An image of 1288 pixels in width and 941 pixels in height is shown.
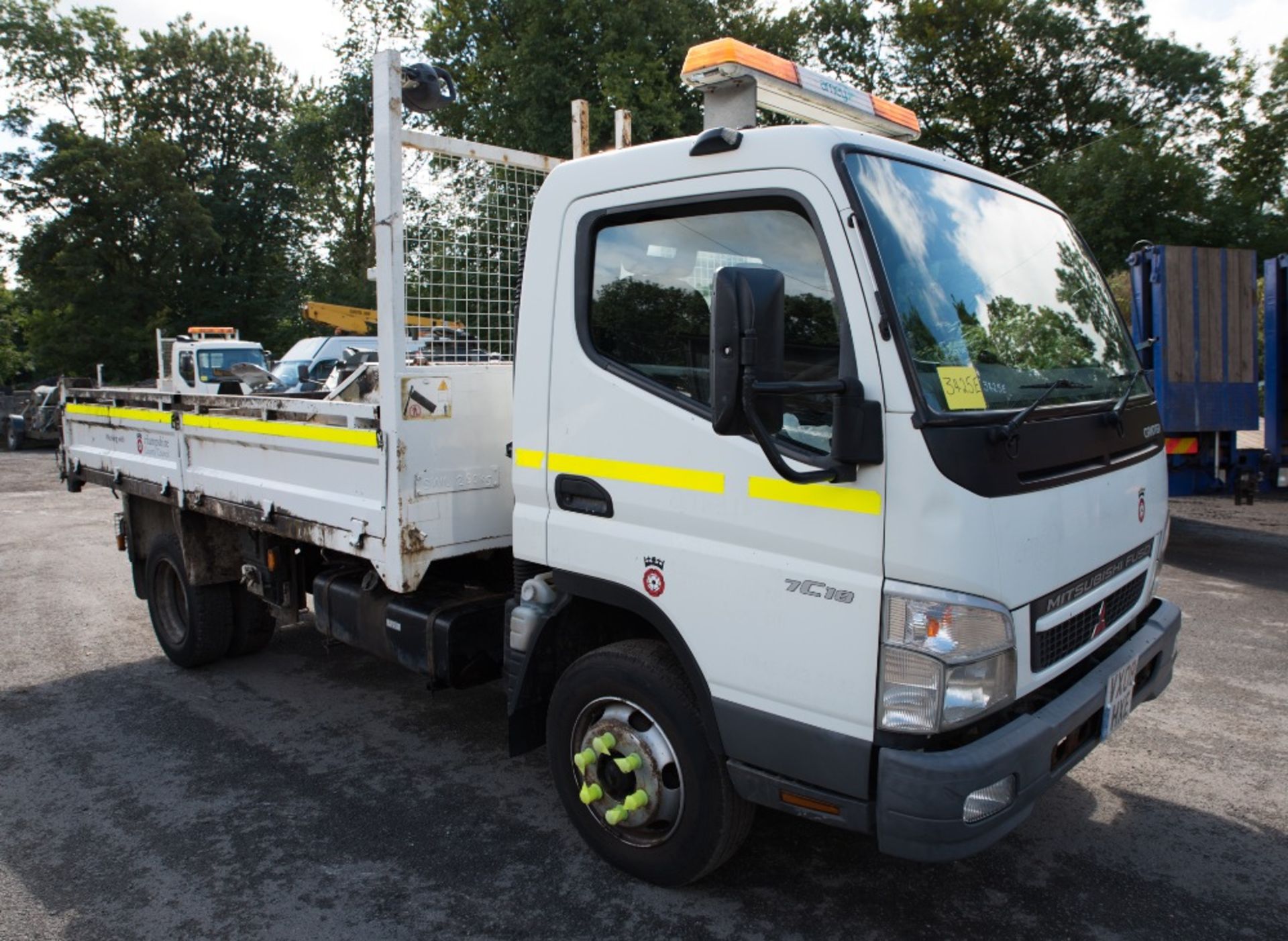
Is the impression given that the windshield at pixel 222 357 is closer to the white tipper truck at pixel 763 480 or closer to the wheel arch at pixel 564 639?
the white tipper truck at pixel 763 480

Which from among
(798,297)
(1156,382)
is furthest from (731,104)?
(1156,382)

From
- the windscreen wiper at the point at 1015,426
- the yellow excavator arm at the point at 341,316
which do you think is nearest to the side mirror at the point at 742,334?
the windscreen wiper at the point at 1015,426

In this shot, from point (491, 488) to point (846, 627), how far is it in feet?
6.01

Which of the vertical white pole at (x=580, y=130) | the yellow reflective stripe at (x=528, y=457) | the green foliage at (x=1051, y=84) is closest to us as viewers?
the yellow reflective stripe at (x=528, y=457)

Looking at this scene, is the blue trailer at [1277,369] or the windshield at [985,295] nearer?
the windshield at [985,295]

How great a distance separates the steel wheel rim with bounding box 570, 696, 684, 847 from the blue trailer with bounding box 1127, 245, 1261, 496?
658 centimetres

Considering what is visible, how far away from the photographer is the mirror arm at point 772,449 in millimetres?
2363

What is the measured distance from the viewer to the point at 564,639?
3488 mm

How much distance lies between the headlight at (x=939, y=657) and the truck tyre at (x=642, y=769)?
72 centimetres

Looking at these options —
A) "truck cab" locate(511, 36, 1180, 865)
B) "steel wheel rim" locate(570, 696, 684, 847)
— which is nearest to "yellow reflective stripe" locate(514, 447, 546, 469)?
"truck cab" locate(511, 36, 1180, 865)

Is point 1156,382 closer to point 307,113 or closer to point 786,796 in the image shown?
point 786,796

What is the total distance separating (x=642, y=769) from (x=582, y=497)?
0.93 m

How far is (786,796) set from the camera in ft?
8.89

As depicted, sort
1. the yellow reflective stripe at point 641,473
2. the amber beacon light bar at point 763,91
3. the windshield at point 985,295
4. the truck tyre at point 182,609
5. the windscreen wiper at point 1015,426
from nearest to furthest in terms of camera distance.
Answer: the windscreen wiper at point 1015,426, the windshield at point 985,295, the yellow reflective stripe at point 641,473, the amber beacon light bar at point 763,91, the truck tyre at point 182,609
